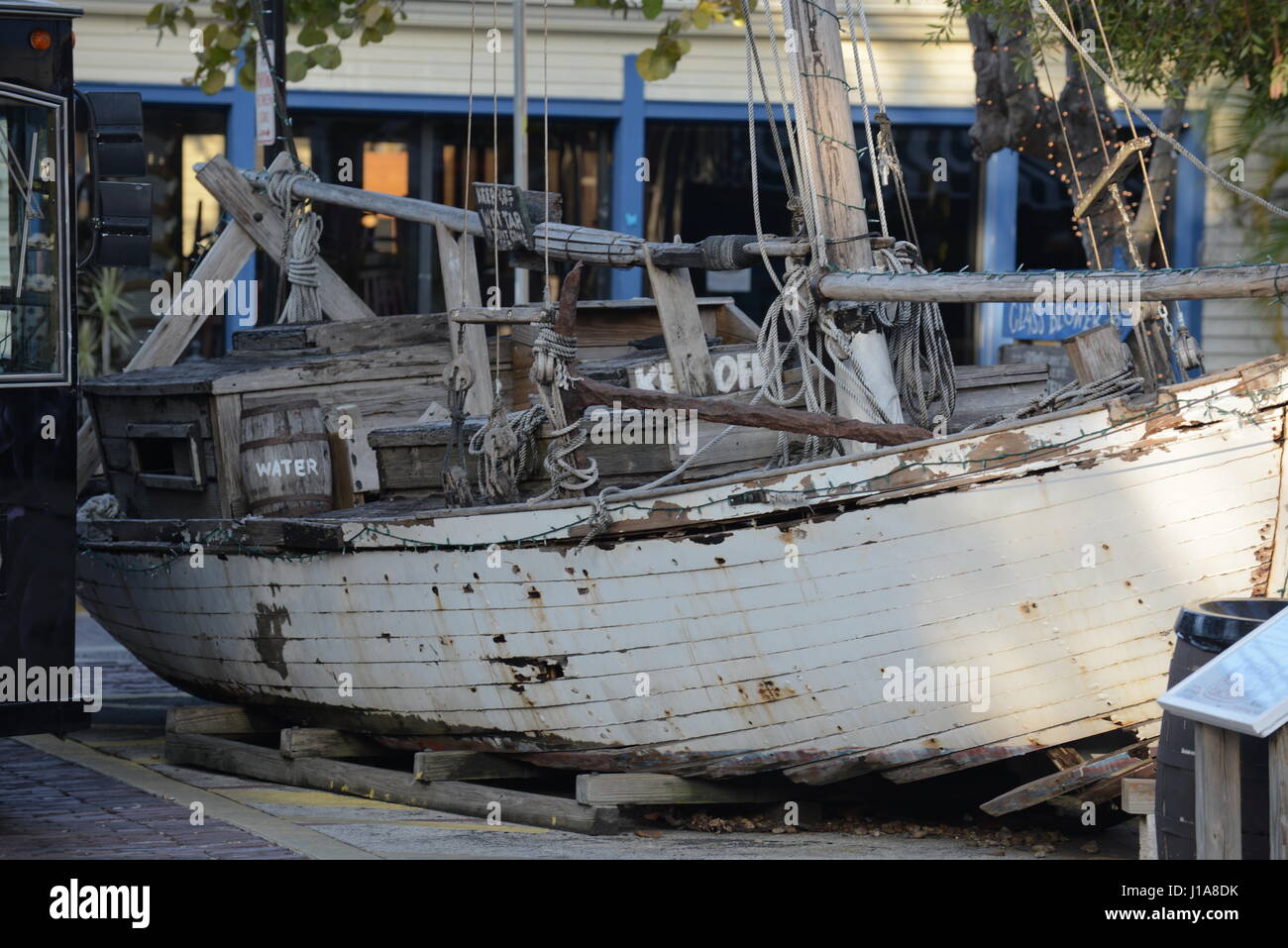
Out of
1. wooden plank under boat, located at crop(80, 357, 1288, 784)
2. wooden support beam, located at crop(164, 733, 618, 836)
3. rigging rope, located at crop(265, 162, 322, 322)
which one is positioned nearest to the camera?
wooden plank under boat, located at crop(80, 357, 1288, 784)

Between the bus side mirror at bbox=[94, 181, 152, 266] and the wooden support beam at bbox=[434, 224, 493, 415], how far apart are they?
190cm

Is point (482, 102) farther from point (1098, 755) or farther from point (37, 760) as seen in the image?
point (1098, 755)

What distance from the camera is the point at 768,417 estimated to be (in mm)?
6914

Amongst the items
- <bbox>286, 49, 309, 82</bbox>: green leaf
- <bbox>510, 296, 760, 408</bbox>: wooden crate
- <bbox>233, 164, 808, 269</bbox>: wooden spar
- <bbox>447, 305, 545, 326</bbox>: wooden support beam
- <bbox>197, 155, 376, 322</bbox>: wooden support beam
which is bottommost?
<bbox>447, 305, 545, 326</bbox>: wooden support beam

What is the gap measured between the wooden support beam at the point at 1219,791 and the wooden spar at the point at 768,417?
2098 mm

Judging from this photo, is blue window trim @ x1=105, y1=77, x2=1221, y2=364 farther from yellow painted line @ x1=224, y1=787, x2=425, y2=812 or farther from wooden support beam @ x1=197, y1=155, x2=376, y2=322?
yellow painted line @ x1=224, y1=787, x2=425, y2=812

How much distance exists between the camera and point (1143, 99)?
17.0m

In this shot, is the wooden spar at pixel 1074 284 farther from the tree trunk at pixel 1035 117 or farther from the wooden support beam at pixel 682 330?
the tree trunk at pixel 1035 117

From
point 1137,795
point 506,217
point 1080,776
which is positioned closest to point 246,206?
point 506,217

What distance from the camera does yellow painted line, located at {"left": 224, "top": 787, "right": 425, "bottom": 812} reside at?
304 inches

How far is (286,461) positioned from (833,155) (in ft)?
9.56

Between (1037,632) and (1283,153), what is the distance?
891 centimetres

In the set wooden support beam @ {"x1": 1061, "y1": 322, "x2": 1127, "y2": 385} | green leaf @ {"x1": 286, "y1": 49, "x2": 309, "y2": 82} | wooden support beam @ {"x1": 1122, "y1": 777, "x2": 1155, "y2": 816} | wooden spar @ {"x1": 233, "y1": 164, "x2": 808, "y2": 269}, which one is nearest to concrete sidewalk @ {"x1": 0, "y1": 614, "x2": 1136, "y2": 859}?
wooden support beam @ {"x1": 1122, "y1": 777, "x2": 1155, "y2": 816}

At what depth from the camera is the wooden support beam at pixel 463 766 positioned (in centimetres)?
764
